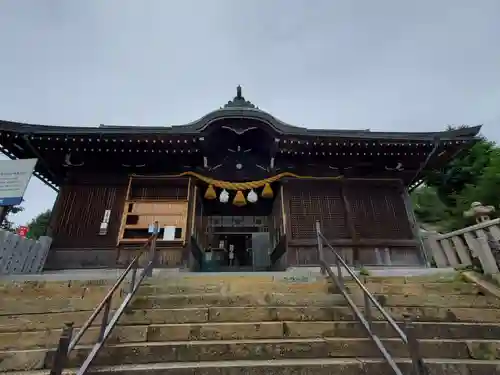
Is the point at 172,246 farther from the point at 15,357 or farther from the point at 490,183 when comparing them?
the point at 490,183

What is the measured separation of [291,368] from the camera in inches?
123

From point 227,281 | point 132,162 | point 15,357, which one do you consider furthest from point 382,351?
point 132,162

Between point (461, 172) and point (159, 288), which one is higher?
point (461, 172)

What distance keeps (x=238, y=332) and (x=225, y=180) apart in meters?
6.14

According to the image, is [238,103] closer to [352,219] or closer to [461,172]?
[352,219]

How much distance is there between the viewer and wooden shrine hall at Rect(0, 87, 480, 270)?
26.7ft

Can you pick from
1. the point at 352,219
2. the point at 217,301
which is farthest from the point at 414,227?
the point at 217,301

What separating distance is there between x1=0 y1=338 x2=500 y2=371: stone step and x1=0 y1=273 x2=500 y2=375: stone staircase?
0.01 m

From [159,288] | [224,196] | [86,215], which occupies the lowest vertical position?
[159,288]

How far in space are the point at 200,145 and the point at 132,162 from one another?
7.63 ft

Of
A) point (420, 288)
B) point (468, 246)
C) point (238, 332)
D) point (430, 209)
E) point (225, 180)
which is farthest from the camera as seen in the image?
point (430, 209)

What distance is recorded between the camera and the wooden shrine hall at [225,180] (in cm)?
812

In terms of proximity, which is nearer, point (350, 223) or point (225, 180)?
point (350, 223)

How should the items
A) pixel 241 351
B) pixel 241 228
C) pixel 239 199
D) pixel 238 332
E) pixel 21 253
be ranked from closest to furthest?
pixel 241 351 < pixel 238 332 < pixel 21 253 < pixel 239 199 < pixel 241 228
